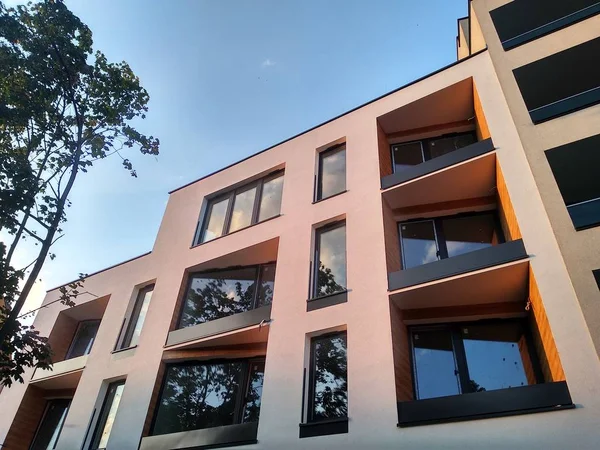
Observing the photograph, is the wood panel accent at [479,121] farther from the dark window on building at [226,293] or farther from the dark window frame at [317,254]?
the dark window on building at [226,293]

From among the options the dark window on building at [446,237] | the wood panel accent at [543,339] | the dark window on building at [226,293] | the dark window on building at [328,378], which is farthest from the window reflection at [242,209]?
the wood panel accent at [543,339]

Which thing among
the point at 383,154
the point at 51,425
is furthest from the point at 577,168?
the point at 51,425

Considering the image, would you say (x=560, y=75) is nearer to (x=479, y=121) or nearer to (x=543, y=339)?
(x=479, y=121)

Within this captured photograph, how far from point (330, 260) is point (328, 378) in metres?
2.86

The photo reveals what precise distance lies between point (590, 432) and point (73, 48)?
12631mm

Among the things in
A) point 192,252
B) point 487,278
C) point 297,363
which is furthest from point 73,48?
point 487,278

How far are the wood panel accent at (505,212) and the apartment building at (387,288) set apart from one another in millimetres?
94

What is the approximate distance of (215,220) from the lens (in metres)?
14.4

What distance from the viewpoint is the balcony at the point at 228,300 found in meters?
10.9

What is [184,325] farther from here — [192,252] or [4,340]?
[4,340]

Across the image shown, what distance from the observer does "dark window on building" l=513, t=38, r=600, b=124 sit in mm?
10359

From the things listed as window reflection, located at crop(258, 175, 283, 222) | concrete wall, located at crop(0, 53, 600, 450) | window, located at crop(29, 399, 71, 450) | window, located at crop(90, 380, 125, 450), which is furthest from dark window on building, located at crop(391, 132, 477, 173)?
window, located at crop(29, 399, 71, 450)

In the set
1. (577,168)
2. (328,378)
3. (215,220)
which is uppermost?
(215,220)

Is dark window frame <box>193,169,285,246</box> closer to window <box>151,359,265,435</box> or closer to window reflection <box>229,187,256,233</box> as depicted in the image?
window reflection <box>229,187,256,233</box>
